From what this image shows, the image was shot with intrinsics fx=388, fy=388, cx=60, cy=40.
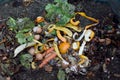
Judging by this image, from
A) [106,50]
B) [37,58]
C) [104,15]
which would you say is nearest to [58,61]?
[37,58]

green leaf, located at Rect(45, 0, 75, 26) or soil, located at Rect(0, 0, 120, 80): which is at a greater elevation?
green leaf, located at Rect(45, 0, 75, 26)

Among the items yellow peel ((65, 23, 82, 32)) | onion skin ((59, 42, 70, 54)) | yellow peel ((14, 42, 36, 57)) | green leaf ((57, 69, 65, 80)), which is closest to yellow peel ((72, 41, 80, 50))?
onion skin ((59, 42, 70, 54))

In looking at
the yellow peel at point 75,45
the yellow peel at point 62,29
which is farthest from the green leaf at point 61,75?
the yellow peel at point 62,29

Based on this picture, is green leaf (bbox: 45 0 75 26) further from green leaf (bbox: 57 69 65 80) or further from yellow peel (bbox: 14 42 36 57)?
green leaf (bbox: 57 69 65 80)

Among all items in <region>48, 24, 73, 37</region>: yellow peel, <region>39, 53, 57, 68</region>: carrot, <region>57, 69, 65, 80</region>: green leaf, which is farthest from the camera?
<region>48, 24, 73, 37</region>: yellow peel

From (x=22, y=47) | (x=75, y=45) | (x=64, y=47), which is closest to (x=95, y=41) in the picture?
(x=75, y=45)

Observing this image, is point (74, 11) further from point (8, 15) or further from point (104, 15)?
point (8, 15)

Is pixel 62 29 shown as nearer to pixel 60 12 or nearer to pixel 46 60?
pixel 60 12

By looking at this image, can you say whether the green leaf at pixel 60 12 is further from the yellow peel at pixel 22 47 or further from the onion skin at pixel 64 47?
the yellow peel at pixel 22 47

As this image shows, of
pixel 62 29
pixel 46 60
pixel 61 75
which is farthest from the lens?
pixel 62 29
